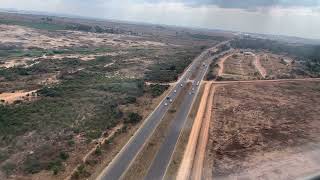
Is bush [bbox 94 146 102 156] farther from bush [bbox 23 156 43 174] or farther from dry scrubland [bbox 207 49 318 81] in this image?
dry scrubland [bbox 207 49 318 81]

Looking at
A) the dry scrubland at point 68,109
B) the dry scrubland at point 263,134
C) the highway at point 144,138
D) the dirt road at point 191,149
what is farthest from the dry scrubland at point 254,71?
the dirt road at point 191,149

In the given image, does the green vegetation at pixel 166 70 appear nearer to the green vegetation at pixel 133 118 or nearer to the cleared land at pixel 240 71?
the cleared land at pixel 240 71

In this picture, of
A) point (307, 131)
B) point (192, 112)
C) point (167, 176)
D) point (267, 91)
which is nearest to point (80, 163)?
point (167, 176)

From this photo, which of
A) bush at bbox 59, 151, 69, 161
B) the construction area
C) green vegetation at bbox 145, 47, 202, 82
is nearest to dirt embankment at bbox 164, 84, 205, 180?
the construction area

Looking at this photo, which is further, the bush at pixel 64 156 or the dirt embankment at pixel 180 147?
the bush at pixel 64 156

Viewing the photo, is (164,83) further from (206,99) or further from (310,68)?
(310,68)

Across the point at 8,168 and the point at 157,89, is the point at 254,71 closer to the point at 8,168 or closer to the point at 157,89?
the point at 157,89
